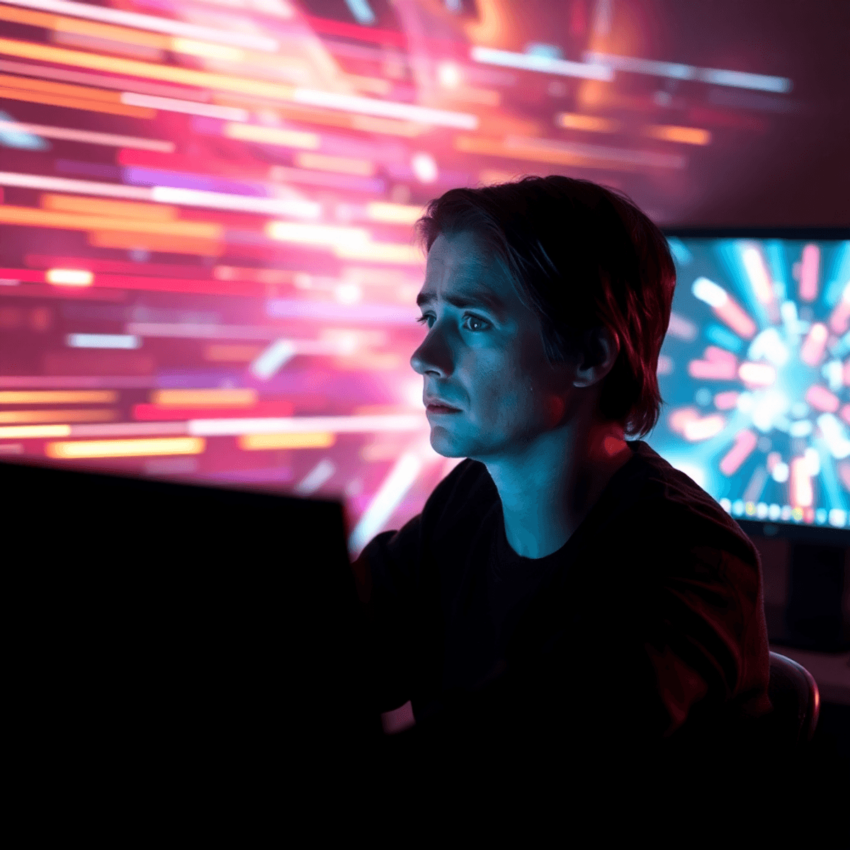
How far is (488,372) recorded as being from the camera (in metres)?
1.00

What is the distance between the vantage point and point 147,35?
147 cm

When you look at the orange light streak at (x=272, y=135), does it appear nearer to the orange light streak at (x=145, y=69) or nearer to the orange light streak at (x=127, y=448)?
the orange light streak at (x=145, y=69)

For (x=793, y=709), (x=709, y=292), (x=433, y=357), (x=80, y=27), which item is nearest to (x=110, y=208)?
(x=80, y=27)

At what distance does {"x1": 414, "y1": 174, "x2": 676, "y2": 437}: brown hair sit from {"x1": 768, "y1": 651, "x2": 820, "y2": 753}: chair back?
1.29 feet

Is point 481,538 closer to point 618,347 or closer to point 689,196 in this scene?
point 618,347

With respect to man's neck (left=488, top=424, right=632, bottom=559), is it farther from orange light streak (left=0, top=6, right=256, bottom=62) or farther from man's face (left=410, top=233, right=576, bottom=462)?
orange light streak (left=0, top=6, right=256, bottom=62)

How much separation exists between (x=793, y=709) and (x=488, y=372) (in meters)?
0.53

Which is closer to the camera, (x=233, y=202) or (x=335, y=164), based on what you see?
(x=233, y=202)

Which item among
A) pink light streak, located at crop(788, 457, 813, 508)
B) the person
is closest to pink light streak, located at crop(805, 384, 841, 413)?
pink light streak, located at crop(788, 457, 813, 508)

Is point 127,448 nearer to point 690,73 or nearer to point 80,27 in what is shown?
point 80,27

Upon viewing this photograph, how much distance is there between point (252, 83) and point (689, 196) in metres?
1.01

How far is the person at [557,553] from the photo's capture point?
2.16ft

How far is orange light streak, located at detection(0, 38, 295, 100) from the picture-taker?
1.36 metres

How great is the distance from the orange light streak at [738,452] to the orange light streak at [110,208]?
120 cm
